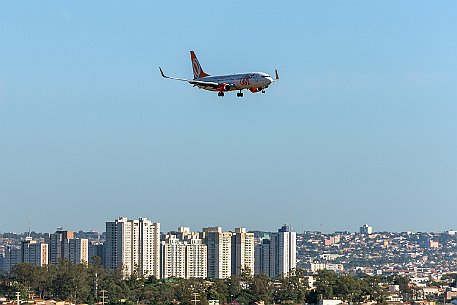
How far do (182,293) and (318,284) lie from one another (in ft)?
44.7

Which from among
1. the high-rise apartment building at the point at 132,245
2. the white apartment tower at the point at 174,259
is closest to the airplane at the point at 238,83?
the high-rise apartment building at the point at 132,245

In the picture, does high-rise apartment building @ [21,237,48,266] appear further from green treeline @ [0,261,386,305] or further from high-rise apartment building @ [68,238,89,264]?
green treeline @ [0,261,386,305]

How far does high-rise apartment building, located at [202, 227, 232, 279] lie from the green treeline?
196 ft

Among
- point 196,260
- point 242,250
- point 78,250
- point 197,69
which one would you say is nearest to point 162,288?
point 197,69

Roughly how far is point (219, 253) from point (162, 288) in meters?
67.2

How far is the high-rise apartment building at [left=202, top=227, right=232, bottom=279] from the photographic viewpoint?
182500mm

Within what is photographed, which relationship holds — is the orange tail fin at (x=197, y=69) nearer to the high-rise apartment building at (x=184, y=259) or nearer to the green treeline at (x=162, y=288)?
the green treeline at (x=162, y=288)

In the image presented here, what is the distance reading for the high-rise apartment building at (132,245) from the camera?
174125 mm

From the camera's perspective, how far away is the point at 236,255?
18650 cm

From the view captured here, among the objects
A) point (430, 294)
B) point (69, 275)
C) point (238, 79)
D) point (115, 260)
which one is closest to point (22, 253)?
point (115, 260)

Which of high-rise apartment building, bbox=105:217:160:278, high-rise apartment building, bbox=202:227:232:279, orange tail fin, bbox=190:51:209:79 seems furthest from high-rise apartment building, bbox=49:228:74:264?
orange tail fin, bbox=190:51:209:79

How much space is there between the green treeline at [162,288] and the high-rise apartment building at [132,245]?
5112 centimetres

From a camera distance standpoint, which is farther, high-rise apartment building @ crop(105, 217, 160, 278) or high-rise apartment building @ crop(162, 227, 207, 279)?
high-rise apartment building @ crop(162, 227, 207, 279)

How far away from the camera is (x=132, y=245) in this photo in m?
176
